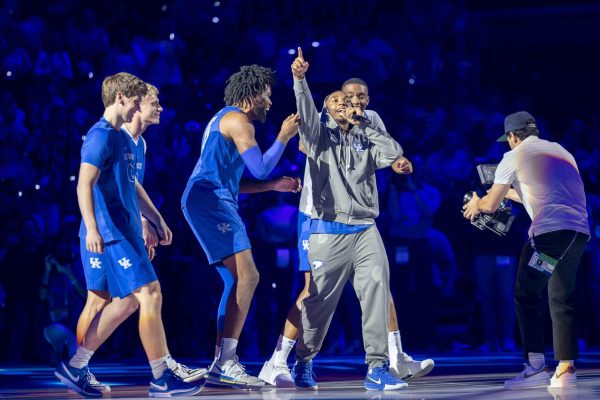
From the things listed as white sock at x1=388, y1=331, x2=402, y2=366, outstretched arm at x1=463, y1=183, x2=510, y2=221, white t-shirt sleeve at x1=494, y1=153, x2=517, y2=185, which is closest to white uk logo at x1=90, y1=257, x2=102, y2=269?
white sock at x1=388, y1=331, x2=402, y2=366

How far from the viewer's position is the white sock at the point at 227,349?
6578 millimetres

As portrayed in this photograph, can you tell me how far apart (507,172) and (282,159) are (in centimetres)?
440

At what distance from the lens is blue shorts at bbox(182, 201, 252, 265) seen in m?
6.65

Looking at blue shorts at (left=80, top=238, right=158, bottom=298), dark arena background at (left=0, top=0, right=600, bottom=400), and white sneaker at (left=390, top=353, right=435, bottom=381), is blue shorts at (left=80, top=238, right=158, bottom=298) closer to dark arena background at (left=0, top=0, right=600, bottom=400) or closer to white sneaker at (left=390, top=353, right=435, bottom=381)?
dark arena background at (left=0, top=0, right=600, bottom=400)

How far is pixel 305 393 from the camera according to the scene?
20.6ft

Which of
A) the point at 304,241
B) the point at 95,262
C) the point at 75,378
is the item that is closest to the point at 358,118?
the point at 304,241

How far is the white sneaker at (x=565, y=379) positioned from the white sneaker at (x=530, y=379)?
0.07 meters

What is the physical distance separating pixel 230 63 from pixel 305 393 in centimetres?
718

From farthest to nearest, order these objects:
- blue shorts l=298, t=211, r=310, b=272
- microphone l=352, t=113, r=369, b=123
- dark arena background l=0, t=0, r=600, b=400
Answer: dark arena background l=0, t=0, r=600, b=400, blue shorts l=298, t=211, r=310, b=272, microphone l=352, t=113, r=369, b=123

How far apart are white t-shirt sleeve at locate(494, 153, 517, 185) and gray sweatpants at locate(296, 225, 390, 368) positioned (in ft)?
3.20

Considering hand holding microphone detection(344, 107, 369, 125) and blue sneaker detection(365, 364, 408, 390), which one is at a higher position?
hand holding microphone detection(344, 107, 369, 125)

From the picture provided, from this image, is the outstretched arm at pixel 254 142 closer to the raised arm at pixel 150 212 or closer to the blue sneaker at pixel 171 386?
the raised arm at pixel 150 212

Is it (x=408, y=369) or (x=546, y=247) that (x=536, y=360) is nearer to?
(x=546, y=247)

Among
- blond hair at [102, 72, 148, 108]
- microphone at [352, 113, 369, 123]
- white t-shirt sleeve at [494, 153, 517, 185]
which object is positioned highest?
blond hair at [102, 72, 148, 108]
